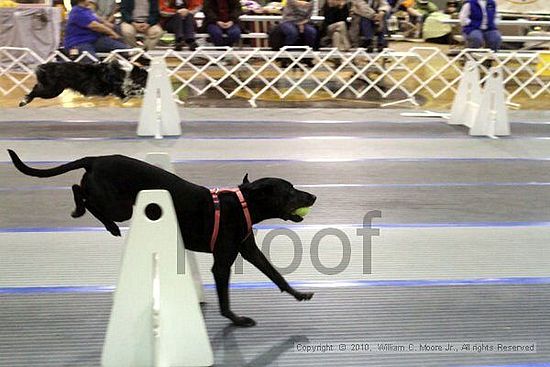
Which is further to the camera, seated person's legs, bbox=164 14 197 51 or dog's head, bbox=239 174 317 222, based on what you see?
seated person's legs, bbox=164 14 197 51

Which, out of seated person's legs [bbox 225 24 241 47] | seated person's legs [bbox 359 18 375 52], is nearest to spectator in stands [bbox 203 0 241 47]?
seated person's legs [bbox 225 24 241 47]

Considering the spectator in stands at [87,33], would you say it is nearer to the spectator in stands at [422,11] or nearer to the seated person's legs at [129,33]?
the seated person's legs at [129,33]

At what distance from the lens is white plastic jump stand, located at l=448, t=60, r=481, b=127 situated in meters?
6.64

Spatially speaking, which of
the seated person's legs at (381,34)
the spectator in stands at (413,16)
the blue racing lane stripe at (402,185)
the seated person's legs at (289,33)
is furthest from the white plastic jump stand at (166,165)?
the spectator in stands at (413,16)

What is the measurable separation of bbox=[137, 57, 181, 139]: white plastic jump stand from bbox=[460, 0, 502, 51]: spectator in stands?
5.05 metres

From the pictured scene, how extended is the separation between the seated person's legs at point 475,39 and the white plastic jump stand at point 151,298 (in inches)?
316

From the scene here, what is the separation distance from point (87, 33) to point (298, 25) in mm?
2814

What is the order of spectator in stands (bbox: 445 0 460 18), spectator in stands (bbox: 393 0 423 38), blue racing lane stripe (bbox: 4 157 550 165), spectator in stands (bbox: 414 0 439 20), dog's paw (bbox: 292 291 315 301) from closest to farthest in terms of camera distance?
1. dog's paw (bbox: 292 291 315 301)
2. blue racing lane stripe (bbox: 4 157 550 165)
3. spectator in stands (bbox: 445 0 460 18)
4. spectator in stands (bbox: 393 0 423 38)
5. spectator in stands (bbox: 414 0 439 20)

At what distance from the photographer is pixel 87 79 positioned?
24.7ft

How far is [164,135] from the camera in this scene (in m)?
6.09

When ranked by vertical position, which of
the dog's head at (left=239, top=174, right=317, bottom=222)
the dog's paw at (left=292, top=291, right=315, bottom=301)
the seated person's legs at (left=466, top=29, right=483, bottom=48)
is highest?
the dog's head at (left=239, top=174, right=317, bottom=222)

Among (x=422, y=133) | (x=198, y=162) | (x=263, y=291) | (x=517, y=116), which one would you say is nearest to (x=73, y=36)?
(x=198, y=162)

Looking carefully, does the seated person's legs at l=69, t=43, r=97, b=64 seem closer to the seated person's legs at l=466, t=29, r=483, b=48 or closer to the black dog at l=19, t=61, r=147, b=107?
the black dog at l=19, t=61, r=147, b=107

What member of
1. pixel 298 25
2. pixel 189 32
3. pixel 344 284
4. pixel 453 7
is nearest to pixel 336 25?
pixel 298 25
